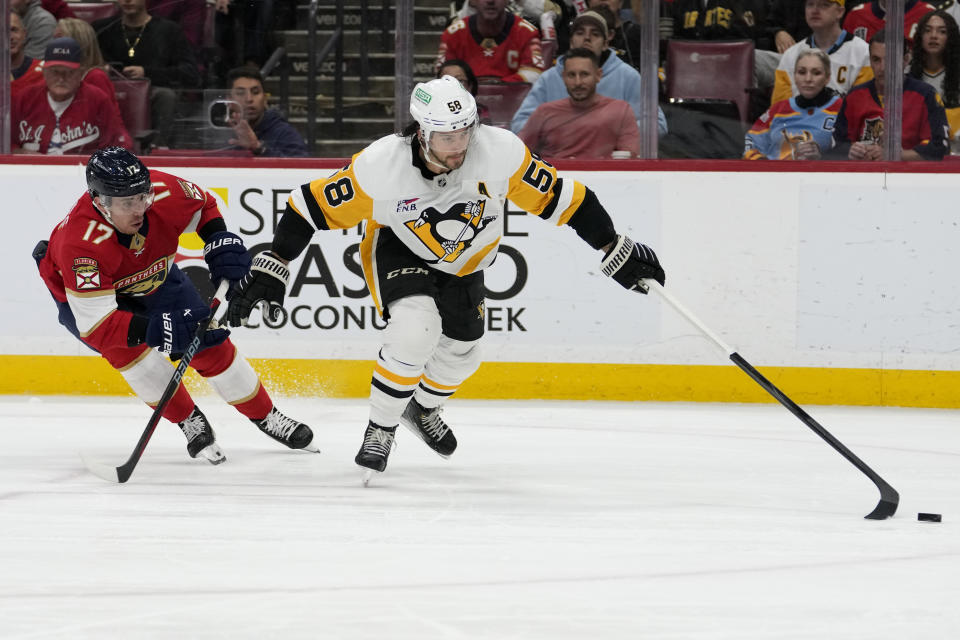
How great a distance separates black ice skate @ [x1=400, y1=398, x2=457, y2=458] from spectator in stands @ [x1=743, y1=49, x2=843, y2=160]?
7.16ft

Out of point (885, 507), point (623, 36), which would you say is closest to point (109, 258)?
point (885, 507)

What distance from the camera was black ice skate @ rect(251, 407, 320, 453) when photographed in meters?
4.14

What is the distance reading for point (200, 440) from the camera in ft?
13.1

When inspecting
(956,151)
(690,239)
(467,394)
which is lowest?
(467,394)

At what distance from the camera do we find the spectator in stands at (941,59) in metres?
5.26

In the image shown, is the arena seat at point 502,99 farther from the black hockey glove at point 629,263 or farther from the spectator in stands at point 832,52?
the black hockey glove at point 629,263

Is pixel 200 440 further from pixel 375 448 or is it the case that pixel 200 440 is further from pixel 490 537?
pixel 490 537

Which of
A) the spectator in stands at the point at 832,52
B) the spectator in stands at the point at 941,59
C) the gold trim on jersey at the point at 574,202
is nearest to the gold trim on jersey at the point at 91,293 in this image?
the gold trim on jersey at the point at 574,202

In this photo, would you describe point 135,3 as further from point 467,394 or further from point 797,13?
point 797,13

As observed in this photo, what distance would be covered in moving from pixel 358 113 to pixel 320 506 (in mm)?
2623

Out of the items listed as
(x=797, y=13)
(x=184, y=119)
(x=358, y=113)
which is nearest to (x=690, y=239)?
(x=797, y=13)

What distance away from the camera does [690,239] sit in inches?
215

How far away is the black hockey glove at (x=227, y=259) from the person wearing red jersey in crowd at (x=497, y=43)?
188 cm

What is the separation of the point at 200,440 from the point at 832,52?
124 inches
